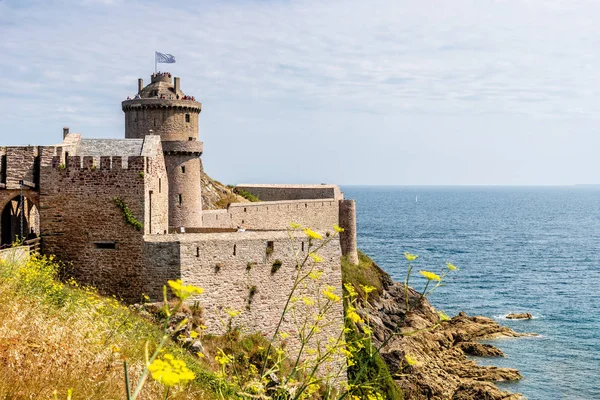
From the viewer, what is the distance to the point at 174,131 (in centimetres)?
3014

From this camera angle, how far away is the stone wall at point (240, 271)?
19.8m

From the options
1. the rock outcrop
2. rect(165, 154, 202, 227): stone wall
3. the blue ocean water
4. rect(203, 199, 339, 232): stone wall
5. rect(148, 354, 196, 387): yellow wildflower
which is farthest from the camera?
the blue ocean water

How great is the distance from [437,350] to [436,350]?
0.41ft

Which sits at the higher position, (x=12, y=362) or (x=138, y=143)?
(x=138, y=143)

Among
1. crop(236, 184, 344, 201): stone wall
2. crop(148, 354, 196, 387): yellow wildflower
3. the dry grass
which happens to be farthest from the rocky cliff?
crop(148, 354, 196, 387): yellow wildflower

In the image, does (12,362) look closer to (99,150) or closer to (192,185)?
(99,150)

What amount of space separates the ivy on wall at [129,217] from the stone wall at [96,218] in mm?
Result: 95

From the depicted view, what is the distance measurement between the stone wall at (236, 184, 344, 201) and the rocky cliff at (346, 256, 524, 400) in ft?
20.4

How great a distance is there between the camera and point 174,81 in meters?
31.2

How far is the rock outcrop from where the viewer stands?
3225 centimetres

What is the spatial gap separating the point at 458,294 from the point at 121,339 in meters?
50.2

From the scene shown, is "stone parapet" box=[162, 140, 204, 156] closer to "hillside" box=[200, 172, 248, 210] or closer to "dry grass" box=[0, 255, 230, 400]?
"hillside" box=[200, 172, 248, 210]

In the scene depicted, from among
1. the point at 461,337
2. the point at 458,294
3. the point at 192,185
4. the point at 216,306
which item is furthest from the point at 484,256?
the point at 216,306

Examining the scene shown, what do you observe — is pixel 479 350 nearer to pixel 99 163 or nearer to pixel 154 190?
pixel 154 190
